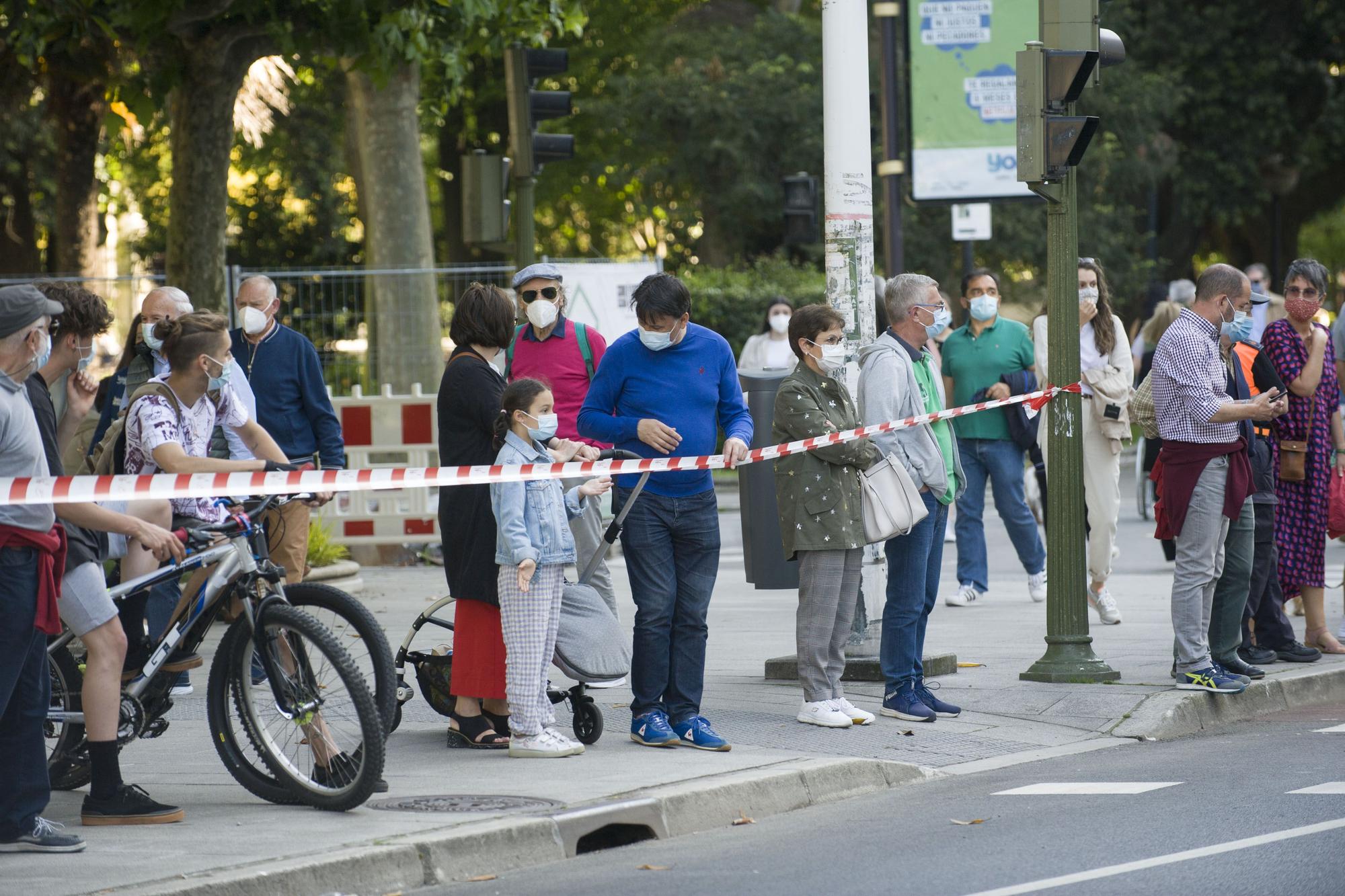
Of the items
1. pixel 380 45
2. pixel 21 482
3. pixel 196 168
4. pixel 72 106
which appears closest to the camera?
pixel 21 482

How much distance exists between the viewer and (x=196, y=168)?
13492mm

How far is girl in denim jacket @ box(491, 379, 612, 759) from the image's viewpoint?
7.03m

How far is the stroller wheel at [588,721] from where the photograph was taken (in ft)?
24.7

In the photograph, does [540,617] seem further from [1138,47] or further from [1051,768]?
[1138,47]

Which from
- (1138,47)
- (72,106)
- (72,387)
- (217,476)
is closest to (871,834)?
(217,476)

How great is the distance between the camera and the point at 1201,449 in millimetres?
8523

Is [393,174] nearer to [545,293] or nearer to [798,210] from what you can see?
[798,210]

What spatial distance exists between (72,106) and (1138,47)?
66.9 ft

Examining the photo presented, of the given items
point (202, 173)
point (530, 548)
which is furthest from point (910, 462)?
point (202, 173)

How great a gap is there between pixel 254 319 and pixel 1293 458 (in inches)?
205

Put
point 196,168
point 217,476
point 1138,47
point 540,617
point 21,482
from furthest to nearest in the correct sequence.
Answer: point 1138,47
point 196,168
point 540,617
point 217,476
point 21,482

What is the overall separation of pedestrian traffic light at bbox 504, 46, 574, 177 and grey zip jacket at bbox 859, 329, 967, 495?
624cm

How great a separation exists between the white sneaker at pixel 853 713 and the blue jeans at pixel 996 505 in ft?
11.9

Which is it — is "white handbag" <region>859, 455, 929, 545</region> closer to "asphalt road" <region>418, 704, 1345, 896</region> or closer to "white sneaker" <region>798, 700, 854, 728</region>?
"white sneaker" <region>798, 700, 854, 728</region>
